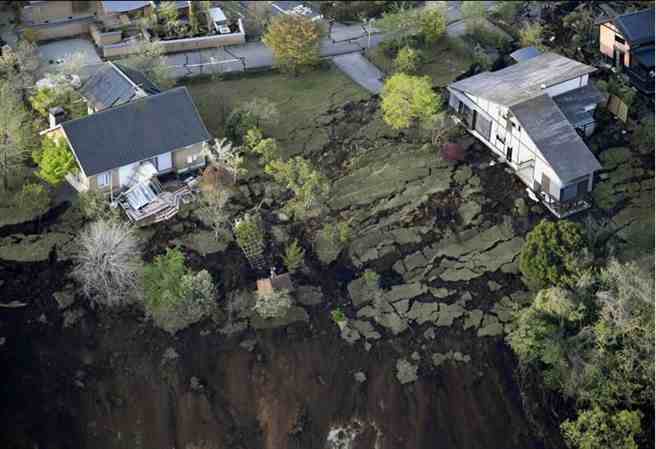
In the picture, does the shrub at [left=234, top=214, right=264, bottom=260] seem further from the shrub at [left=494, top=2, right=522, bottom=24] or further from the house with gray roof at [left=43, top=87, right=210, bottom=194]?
the shrub at [left=494, top=2, right=522, bottom=24]

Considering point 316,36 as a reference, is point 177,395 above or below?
below

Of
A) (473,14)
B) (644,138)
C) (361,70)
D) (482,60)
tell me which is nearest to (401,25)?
(361,70)

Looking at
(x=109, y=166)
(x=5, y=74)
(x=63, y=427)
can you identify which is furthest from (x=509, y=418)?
(x=5, y=74)

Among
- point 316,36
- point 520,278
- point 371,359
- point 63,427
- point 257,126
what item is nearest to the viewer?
point 63,427

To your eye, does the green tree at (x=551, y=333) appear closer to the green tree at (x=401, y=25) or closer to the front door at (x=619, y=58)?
the front door at (x=619, y=58)

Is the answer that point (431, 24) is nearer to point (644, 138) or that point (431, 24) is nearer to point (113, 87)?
point (644, 138)

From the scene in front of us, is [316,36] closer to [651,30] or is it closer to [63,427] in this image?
[651,30]
